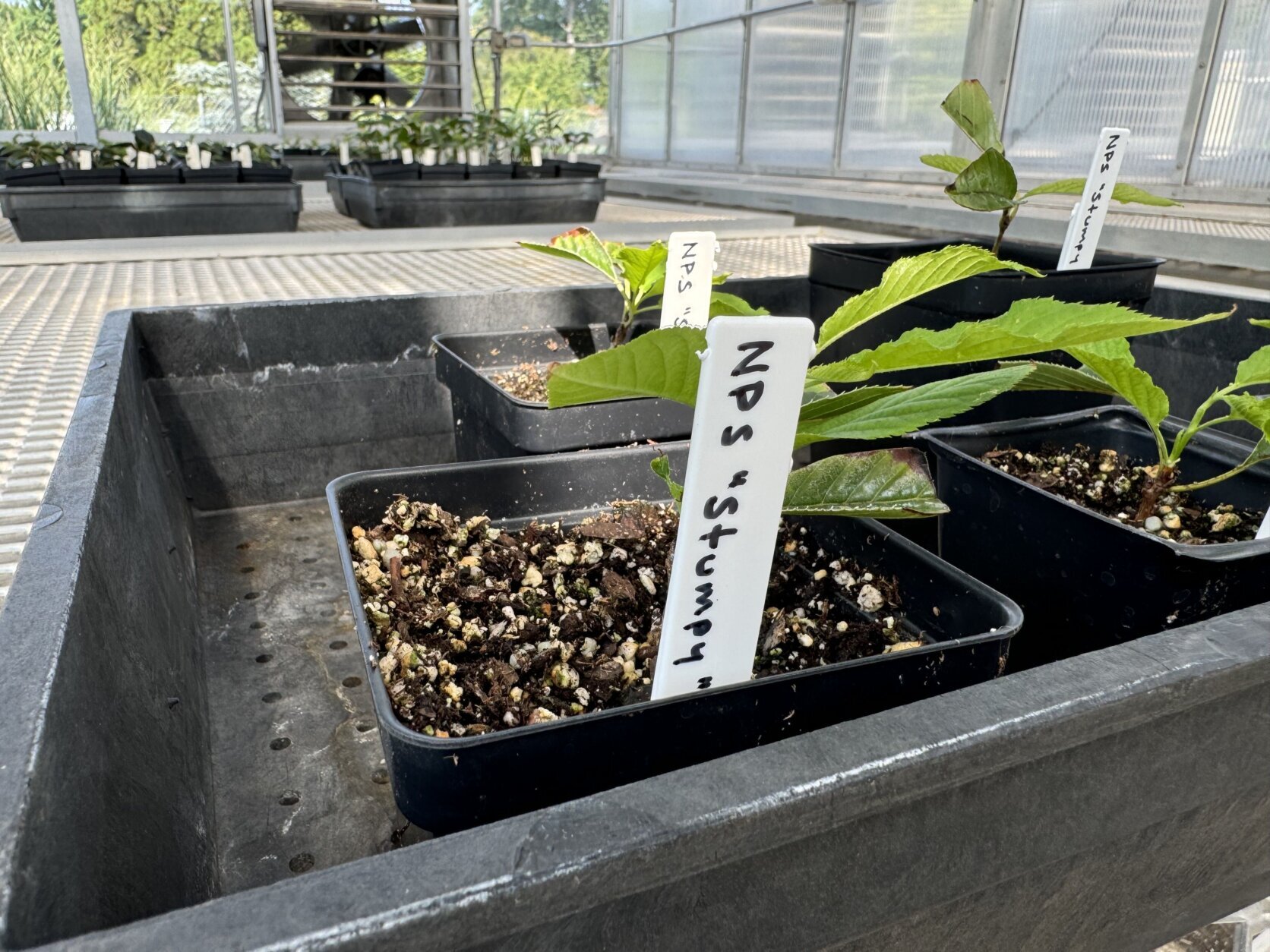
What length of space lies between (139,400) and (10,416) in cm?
9

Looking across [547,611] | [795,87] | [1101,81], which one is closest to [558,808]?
[547,611]

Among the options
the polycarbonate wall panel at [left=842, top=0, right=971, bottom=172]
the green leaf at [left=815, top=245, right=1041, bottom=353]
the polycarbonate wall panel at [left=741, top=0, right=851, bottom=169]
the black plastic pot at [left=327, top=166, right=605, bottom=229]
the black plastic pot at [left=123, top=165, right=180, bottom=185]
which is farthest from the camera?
the polycarbonate wall panel at [left=741, top=0, right=851, bottom=169]

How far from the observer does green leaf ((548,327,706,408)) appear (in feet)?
1.28

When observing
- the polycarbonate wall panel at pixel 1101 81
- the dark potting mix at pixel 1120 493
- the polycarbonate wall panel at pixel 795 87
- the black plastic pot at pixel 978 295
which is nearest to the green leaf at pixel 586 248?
the black plastic pot at pixel 978 295

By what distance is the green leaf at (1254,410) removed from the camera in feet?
1.79

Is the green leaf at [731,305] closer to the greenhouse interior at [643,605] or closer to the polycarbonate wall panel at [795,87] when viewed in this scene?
the greenhouse interior at [643,605]

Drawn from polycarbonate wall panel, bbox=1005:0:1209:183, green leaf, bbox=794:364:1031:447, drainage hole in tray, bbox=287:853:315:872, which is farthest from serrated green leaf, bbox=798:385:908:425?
polycarbonate wall panel, bbox=1005:0:1209:183

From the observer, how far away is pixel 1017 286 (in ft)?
2.73

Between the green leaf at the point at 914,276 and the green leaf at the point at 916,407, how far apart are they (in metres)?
0.05

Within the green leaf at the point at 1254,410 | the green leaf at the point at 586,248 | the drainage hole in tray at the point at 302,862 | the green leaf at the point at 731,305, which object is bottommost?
the drainage hole in tray at the point at 302,862

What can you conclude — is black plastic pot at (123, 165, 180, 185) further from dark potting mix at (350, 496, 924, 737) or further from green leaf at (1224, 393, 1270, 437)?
green leaf at (1224, 393, 1270, 437)

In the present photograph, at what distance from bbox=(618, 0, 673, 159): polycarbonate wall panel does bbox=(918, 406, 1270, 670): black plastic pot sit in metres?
6.94

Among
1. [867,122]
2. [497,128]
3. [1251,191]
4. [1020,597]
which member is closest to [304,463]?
[1020,597]

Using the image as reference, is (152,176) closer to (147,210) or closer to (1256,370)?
(147,210)
